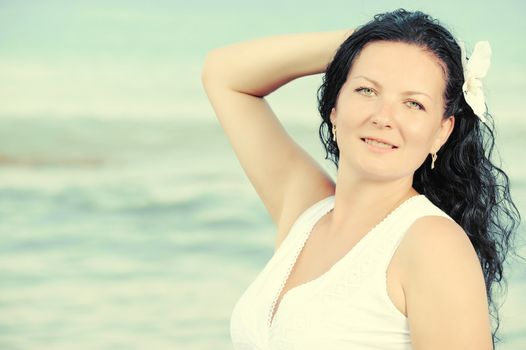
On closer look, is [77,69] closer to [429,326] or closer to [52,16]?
[52,16]

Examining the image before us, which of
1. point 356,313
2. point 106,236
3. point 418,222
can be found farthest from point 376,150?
point 106,236

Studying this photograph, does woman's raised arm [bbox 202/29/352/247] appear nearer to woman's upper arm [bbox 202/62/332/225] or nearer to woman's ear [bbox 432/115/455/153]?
woman's upper arm [bbox 202/62/332/225]

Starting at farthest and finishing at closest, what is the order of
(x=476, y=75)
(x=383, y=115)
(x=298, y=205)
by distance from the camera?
(x=298, y=205), (x=476, y=75), (x=383, y=115)

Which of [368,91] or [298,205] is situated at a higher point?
[368,91]

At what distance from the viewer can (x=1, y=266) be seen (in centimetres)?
663

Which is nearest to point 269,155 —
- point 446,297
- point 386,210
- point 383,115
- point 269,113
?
point 269,113

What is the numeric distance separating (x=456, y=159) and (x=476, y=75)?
0.72ft

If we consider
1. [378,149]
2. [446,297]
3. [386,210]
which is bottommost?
[446,297]

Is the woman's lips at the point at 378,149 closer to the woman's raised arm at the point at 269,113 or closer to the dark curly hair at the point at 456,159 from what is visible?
the dark curly hair at the point at 456,159

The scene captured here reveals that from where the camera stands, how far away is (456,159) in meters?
2.50

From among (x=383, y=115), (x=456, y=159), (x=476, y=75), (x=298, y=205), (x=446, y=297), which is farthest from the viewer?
(x=298, y=205)

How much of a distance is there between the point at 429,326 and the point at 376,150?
406 millimetres

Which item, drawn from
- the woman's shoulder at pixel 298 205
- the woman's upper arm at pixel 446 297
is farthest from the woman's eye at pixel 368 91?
A: the woman's shoulder at pixel 298 205

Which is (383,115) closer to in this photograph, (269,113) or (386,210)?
(386,210)
